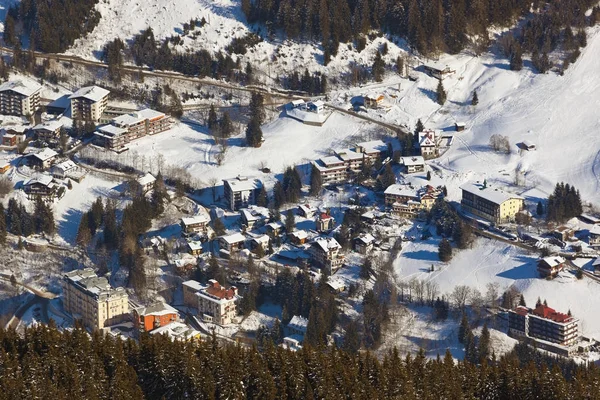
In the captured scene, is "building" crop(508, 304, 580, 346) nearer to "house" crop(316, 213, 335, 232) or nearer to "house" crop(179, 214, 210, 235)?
"house" crop(316, 213, 335, 232)

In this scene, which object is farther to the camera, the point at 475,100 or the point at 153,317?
the point at 475,100

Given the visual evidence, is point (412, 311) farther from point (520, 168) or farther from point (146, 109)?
point (146, 109)

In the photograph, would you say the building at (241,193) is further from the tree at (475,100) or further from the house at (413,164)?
the tree at (475,100)

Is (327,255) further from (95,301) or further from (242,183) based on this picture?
(95,301)

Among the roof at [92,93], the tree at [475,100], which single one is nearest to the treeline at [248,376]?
the roof at [92,93]

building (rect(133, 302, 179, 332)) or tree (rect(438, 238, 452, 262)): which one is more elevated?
tree (rect(438, 238, 452, 262))

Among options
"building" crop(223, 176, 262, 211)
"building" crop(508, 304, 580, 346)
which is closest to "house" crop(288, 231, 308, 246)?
"building" crop(223, 176, 262, 211)

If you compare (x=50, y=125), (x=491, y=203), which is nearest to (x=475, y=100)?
(x=491, y=203)
